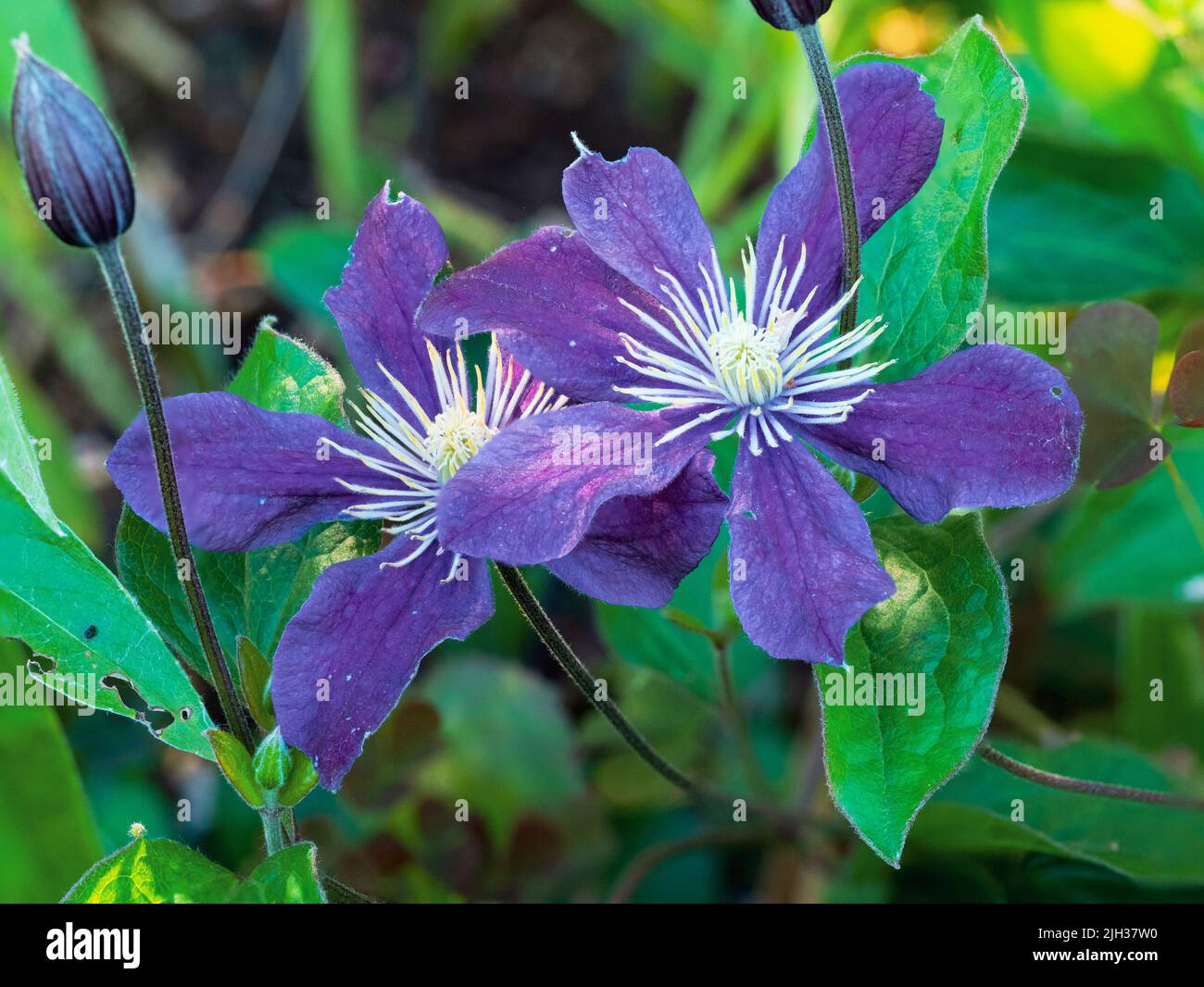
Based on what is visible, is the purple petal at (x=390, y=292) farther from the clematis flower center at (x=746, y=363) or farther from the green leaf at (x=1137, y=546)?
the green leaf at (x=1137, y=546)

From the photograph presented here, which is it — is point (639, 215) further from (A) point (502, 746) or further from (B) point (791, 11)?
(A) point (502, 746)

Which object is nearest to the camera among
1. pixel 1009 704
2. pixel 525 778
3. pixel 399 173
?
pixel 525 778

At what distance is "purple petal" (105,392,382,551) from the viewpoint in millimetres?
997

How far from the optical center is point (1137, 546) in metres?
1.62

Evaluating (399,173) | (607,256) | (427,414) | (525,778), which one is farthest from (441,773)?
(399,173)

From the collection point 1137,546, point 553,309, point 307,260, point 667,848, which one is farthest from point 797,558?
point 307,260

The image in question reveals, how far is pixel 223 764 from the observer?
0.95 metres

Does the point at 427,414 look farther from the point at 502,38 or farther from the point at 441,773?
the point at 502,38

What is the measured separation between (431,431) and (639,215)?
9.4 inches

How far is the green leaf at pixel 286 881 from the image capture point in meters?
0.91

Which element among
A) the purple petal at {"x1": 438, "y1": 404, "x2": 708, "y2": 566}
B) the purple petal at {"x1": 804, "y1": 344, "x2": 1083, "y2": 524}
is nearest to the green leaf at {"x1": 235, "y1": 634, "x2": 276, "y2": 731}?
the purple petal at {"x1": 438, "y1": 404, "x2": 708, "y2": 566}

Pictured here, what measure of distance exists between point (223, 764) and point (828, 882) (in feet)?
2.74

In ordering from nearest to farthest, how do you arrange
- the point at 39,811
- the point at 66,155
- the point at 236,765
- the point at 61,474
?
the point at 66,155 < the point at 236,765 < the point at 39,811 < the point at 61,474

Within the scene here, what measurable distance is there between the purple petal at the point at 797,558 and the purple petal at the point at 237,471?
13.2 inches
